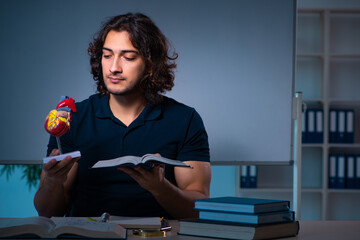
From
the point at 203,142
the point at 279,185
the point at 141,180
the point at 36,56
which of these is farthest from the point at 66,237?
the point at 279,185

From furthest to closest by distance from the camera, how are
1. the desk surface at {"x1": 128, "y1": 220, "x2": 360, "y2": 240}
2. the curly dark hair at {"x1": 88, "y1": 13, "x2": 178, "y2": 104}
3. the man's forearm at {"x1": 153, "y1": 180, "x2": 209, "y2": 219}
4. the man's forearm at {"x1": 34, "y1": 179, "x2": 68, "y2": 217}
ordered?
the curly dark hair at {"x1": 88, "y1": 13, "x2": 178, "y2": 104} < the man's forearm at {"x1": 34, "y1": 179, "x2": 68, "y2": 217} < the man's forearm at {"x1": 153, "y1": 180, "x2": 209, "y2": 219} < the desk surface at {"x1": 128, "y1": 220, "x2": 360, "y2": 240}

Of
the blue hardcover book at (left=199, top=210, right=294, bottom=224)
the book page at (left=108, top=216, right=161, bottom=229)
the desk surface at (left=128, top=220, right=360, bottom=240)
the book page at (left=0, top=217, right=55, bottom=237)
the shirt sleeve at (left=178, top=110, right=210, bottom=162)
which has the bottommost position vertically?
the desk surface at (left=128, top=220, right=360, bottom=240)

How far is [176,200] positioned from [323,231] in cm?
55

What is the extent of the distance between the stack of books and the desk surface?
0.09ft

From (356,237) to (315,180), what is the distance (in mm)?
3287

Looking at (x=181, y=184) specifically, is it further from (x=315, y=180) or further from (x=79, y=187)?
(x=315, y=180)

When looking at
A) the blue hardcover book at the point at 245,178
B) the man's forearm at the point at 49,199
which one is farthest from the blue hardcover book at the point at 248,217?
the blue hardcover book at the point at 245,178

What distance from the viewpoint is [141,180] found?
1421mm

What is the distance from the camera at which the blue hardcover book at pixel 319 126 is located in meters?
3.95

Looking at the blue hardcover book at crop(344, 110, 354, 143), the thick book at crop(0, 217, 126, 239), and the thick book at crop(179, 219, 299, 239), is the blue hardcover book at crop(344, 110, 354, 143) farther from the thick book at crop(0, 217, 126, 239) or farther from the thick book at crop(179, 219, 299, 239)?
the thick book at crop(0, 217, 126, 239)

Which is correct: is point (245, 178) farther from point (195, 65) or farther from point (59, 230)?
point (59, 230)

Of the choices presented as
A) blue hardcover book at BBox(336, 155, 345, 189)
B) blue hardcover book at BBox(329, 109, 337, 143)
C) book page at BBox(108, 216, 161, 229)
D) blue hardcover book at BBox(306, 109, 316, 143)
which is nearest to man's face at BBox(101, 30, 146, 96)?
book page at BBox(108, 216, 161, 229)

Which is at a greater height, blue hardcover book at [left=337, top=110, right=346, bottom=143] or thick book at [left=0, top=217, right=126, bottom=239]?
blue hardcover book at [left=337, top=110, right=346, bottom=143]

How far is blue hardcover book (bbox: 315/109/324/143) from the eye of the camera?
3947 mm
